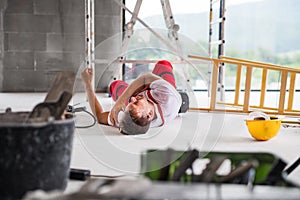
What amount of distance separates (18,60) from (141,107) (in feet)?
10.2

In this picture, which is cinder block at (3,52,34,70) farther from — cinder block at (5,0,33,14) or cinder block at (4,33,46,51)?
cinder block at (5,0,33,14)

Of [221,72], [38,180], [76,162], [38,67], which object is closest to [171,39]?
[221,72]

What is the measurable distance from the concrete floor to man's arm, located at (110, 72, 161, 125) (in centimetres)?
9

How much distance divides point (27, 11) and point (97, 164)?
3.67 meters

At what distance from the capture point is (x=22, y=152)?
819 millimetres

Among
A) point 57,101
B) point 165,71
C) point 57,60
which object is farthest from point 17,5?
point 57,101

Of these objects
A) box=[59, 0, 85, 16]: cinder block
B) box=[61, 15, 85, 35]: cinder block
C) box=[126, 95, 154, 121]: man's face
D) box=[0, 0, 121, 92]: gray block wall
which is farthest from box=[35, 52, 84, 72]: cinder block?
box=[126, 95, 154, 121]: man's face

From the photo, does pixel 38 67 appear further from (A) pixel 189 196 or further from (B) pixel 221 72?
(A) pixel 189 196

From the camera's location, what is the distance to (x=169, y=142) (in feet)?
6.25

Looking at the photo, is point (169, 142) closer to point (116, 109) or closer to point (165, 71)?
point (116, 109)

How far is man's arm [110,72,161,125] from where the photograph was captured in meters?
2.22

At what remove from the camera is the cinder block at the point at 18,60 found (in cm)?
463

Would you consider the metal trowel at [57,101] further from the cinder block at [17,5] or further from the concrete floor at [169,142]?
the cinder block at [17,5]

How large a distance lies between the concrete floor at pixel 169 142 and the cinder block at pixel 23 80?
228cm
